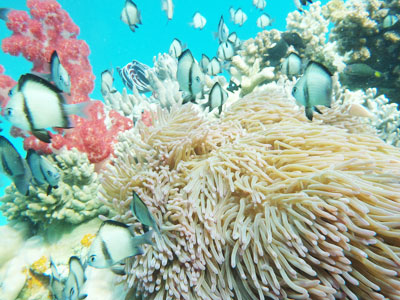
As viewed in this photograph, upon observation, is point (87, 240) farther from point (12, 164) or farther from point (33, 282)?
point (12, 164)

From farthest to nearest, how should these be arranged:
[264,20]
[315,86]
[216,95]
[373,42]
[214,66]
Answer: [264,20] → [373,42] → [214,66] → [216,95] → [315,86]

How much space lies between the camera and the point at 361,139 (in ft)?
7.38

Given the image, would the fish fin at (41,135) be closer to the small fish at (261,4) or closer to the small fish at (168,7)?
the small fish at (168,7)

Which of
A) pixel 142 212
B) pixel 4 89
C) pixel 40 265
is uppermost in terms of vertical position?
pixel 4 89

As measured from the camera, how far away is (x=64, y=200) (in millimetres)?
2770

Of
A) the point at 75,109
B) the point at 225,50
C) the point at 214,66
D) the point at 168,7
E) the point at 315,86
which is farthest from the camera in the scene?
the point at 168,7

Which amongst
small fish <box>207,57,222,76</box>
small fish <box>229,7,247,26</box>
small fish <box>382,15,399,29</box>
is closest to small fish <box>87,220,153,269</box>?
small fish <box>207,57,222,76</box>

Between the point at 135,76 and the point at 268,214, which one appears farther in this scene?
the point at 135,76

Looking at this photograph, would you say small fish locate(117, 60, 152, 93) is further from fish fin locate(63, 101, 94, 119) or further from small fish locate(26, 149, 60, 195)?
fish fin locate(63, 101, 94, 119)

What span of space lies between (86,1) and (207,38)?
29.5m

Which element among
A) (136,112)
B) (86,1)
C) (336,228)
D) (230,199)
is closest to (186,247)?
(230,199)

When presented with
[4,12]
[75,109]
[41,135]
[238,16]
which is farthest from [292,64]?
[4,12]

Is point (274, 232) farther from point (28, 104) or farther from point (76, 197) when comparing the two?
point (76, 197)

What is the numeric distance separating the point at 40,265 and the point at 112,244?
1.75m
